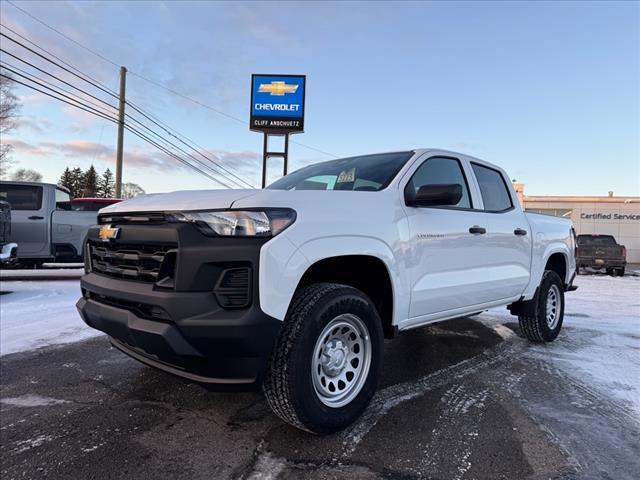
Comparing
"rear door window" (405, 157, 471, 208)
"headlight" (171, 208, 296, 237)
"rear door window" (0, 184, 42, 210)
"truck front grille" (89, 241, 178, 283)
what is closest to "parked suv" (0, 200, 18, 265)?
"rear door window" (0, 184, 42, 210)

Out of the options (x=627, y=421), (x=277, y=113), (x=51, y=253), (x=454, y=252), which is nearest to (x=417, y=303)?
(x=454, y=252)

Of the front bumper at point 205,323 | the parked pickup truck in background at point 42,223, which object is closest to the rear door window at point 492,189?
the front bumper at point 205,323

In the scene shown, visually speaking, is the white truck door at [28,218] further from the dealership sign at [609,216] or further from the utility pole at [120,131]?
the dealership sign at [609,216]

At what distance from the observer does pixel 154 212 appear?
8.09 feet

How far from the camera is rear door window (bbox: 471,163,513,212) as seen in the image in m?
4.26

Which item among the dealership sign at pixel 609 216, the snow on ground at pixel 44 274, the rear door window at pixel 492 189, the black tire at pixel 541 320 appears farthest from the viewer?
the dealership sign at pixel 609 216

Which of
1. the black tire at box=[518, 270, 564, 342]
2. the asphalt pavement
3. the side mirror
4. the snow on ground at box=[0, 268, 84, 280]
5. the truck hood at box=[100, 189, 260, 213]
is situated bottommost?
the snow on ground at box=[0, 268, 84, 280]

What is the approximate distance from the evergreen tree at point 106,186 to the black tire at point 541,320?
85.0 meters

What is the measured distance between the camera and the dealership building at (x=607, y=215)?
29422mm

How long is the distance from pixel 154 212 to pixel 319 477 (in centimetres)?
171

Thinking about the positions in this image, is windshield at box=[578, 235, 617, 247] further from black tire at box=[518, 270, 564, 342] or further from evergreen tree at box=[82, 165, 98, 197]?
evergreen tree at box=[82, 165, 98, 197]

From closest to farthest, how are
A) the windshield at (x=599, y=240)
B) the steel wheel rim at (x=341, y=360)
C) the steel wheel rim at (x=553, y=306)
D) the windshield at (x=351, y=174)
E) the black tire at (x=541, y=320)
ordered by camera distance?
1. the steel wheel rim at (x=341, y=360)
2. the windshield at (x=351, y=174)
3. the black tire at (x=541, y=320)
4. the steel wheel rim at (x=553, y=306)
5. the windshield at (x=599, y=240)

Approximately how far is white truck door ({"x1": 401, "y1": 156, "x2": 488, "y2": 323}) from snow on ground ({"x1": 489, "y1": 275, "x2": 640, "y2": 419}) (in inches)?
47.7

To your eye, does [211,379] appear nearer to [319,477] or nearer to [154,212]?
[319,477]
